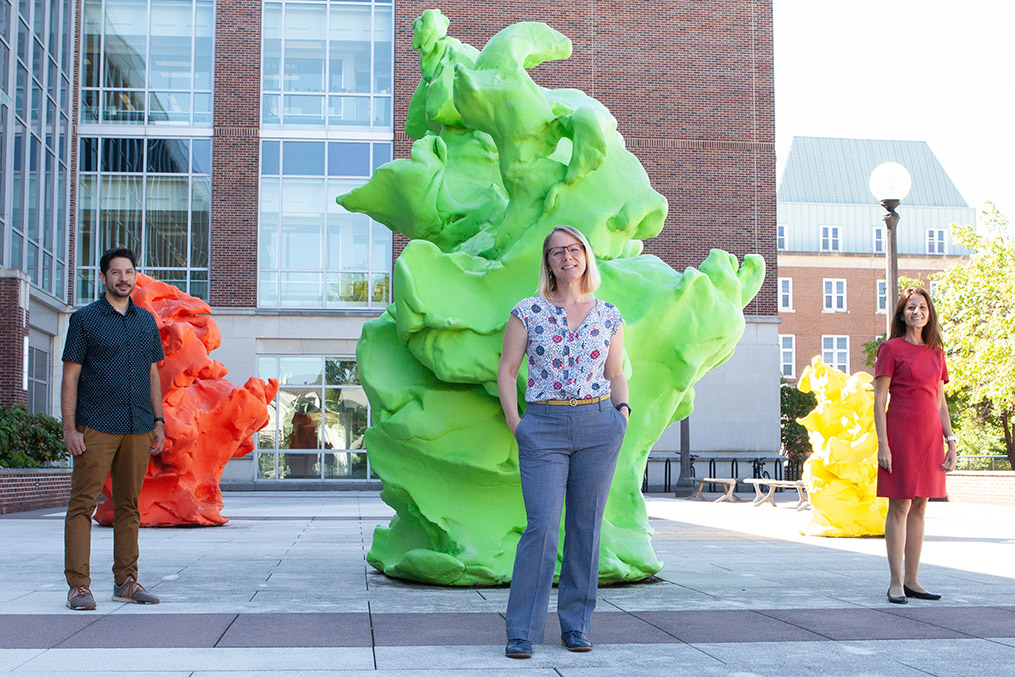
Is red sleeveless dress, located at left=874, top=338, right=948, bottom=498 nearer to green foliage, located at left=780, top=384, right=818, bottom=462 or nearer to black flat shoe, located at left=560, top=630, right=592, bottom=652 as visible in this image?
black flat shoe, located at left=560, top=630, right=592, bottom=652

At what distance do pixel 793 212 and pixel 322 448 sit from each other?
43.0 metres

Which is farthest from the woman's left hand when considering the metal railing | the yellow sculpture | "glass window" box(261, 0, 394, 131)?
the metal railing

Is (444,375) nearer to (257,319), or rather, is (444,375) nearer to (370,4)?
(257,319)

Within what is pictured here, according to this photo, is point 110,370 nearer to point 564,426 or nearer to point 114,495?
point 114,495

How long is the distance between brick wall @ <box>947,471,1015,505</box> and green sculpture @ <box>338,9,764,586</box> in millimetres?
15739

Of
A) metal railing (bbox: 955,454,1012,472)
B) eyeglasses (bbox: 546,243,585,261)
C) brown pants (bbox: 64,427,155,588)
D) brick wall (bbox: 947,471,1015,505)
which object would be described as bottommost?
metal railing (bbox: 955,454,1012,472)

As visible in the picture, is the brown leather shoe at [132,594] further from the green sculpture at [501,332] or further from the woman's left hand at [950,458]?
the woman's left hand at [950,458]

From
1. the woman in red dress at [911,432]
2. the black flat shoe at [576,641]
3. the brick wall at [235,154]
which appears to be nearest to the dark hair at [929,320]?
the woman in red dress at [911,432]

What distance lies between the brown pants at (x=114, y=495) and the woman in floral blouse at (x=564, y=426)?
2495 mm

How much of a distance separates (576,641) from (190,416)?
8.37 metres

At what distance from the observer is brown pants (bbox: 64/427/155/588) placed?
18.7 ft

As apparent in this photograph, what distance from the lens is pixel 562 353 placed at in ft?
15.0

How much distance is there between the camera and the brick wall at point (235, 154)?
27.0m

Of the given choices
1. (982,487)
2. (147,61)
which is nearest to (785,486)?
(982,487)
